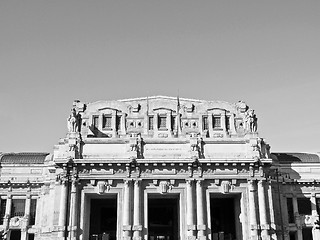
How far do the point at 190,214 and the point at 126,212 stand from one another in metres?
7.19

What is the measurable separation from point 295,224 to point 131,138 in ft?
80.2

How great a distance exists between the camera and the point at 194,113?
6194cm

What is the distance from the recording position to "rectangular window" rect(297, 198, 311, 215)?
56812 mm

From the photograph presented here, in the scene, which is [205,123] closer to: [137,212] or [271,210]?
[271,210]

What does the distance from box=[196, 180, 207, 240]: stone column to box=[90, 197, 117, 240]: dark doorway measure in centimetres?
1181

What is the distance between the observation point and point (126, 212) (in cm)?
4784

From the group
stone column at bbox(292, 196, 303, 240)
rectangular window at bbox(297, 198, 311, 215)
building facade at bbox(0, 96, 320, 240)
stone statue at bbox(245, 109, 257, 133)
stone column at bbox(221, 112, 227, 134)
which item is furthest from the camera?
stone column at bbox(221, 112, 227, 134)

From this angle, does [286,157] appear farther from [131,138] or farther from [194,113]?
[131,138]

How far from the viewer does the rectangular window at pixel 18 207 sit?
57109 millimetres

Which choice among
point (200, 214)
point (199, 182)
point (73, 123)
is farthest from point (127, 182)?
point (73, 123)

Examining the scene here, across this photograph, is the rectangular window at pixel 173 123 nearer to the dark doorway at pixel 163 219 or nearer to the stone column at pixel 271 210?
the dark doorway at pixel 163 219

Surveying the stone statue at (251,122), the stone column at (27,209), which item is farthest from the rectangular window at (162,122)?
the stone column at (27,209)

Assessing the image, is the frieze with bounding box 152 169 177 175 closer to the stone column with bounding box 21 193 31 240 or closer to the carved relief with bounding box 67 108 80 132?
the carved relief with bounding box 67 108 80 132

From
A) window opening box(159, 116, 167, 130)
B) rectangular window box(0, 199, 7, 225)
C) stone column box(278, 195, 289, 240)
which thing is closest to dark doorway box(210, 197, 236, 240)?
stone column box(278, 195, 289, 240)
